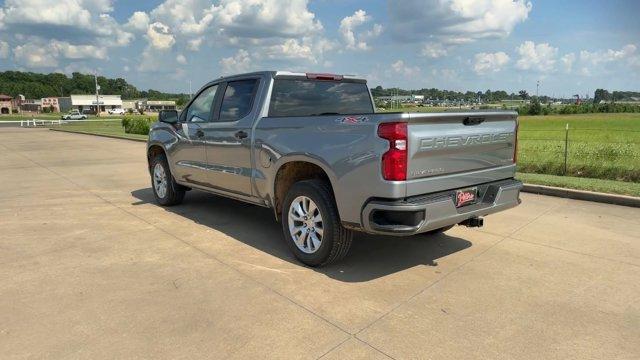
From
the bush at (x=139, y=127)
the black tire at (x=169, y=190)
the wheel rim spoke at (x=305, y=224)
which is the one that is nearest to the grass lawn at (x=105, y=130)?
the bush at (x=139, y=127)

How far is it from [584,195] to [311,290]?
18.0 feet

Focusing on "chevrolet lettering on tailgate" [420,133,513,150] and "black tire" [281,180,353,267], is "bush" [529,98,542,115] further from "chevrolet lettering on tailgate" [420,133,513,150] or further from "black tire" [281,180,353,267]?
"black tire" [281,180,353,267]

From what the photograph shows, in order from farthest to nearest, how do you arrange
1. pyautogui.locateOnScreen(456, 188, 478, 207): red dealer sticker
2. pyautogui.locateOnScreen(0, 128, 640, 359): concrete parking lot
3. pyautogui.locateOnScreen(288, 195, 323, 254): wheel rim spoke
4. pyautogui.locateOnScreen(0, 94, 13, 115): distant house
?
1. pyautogui.locateOnScreen(0, 94, 13, 115): distant house
2. pyautogui.locateOnScreen(288, 195, 323, 254): wheel rim spoke
3. pyautogui.locateOnScreen(456, 188, 478, 207): red dealer sticker
4. pyautogui.locateOnScreen(0, 128, 640, 359): concrete parking lot

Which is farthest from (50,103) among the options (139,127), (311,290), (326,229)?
(311,290)

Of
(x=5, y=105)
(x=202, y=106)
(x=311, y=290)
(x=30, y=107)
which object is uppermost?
(x=5, y=105)

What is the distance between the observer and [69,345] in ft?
10.2

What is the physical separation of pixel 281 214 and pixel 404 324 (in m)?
2.05

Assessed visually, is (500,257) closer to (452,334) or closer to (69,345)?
(452,334)

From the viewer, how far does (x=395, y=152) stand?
369 cm

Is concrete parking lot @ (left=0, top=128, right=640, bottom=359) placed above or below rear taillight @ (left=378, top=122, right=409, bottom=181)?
below

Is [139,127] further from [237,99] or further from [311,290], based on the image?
[311,290]

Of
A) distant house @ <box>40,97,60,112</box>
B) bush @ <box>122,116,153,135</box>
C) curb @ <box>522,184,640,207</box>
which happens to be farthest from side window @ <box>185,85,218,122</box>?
distant house @ <box>40,97,60,112</box>

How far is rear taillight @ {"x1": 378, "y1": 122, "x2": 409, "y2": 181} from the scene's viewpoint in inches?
145

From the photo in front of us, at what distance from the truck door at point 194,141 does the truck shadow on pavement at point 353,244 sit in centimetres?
60
